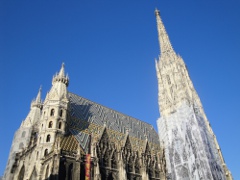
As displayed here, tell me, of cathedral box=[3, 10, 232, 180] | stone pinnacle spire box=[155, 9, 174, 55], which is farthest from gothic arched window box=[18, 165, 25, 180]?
stone pinnacle spire box=[155, 9, 174, 55]

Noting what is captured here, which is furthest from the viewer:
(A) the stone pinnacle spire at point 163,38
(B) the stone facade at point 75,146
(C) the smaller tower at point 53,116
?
(A) the stone pinnacle spire at point 163,38

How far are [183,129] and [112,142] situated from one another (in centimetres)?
1472

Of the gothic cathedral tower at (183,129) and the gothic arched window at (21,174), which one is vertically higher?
the gothic cathedral tower at (183,129)

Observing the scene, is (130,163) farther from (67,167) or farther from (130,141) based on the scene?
(67,167)

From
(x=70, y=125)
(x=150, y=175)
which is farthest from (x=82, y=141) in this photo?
(x=150, y=175)

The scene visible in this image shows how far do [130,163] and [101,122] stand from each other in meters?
9.41

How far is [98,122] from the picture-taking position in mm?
42719

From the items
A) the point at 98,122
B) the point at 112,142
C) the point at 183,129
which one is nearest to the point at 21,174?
the point at 112,142

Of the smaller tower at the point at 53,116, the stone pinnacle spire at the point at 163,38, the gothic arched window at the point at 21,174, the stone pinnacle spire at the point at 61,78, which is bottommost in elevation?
the gothic arched window at the point at 21,174

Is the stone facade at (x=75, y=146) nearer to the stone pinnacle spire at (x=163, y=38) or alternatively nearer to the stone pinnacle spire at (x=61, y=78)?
the stone pinnacle spire at (x=61, y=78)

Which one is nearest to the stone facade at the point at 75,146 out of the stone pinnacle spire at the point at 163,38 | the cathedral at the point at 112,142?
the cathedral at the point at 112,142

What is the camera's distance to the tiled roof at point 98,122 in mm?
37728

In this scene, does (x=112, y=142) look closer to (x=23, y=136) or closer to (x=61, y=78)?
(x=61, y=78)

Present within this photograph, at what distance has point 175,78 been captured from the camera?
5334 cm
